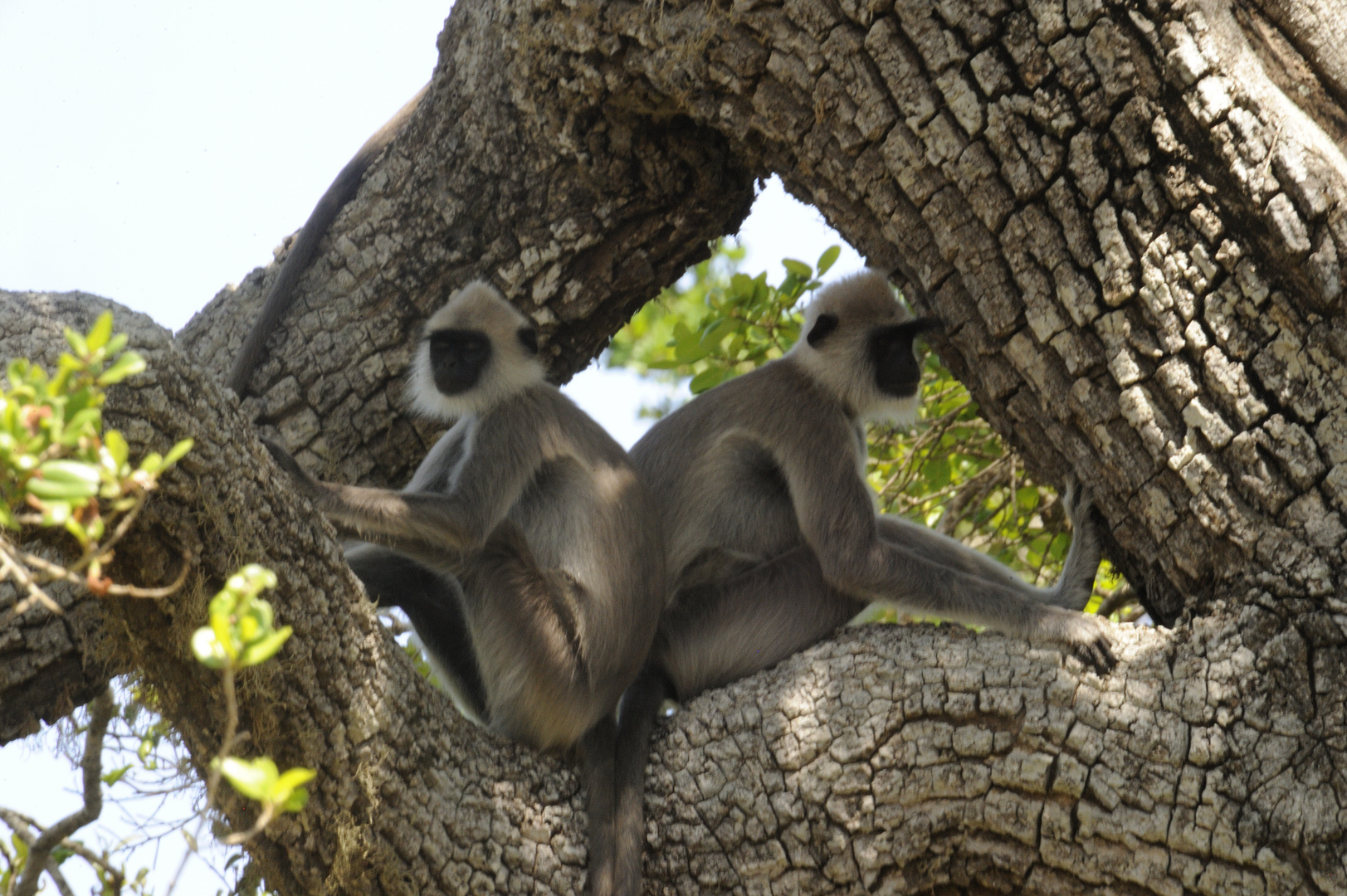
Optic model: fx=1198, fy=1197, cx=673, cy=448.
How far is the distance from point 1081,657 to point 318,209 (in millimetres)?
2954

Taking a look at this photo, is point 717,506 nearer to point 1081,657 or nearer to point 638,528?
point 638,528

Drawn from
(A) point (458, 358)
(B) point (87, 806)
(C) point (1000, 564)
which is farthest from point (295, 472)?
(C) point (1000, 564)

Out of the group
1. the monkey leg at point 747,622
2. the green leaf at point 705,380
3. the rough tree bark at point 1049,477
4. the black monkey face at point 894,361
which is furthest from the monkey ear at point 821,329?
the rough tree bark at point 1049,477

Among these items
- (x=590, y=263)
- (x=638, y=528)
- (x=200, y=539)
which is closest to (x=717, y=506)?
(x=638, y=528)

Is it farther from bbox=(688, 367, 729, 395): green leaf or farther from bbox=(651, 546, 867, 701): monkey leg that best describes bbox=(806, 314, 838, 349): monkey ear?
bbox=(651, 546, 867, 701): monkey leg

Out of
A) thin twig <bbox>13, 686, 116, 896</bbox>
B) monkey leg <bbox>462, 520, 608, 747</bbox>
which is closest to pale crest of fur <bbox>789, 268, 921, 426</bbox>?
monkey leg <bbox>462, 520, 608, 747</bbox>

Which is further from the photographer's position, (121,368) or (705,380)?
(705,380)

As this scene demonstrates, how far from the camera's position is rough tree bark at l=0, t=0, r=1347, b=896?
102 inches

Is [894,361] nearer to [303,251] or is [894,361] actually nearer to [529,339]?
[529,339]

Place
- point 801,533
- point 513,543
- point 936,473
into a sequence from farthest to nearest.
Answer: point 936,473, point 801,533, point 513,543

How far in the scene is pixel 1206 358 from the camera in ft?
9.21

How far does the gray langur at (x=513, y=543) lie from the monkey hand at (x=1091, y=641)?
1.21 m

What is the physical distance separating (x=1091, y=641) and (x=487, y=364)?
6.78 feet

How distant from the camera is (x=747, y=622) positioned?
3.65 meters
